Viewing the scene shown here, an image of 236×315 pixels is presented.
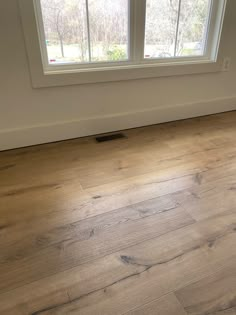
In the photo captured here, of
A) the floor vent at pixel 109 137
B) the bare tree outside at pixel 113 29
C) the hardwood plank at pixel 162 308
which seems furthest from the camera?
the floor vent at pixel 109 137

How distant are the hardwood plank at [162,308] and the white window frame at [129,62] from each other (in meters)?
1.54

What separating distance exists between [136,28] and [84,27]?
1.32ft

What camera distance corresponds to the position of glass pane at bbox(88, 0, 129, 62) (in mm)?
1831

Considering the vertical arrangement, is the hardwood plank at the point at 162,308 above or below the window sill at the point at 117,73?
below

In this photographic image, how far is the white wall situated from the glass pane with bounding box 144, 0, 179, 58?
0.24 metres

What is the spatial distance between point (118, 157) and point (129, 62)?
0.82m

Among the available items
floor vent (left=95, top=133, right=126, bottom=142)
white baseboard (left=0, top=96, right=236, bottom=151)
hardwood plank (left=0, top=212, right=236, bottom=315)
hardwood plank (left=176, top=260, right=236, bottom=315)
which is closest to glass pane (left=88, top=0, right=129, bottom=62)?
white baseboard (left=0, top=96, right=236, bottom=151)

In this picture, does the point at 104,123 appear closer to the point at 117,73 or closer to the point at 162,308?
the point at 117,73

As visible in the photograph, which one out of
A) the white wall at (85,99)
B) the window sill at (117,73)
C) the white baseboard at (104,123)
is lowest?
the white baseboard at (104,123)

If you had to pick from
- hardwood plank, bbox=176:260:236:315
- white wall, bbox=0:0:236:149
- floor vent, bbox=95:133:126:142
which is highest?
white wall, bbox=0:0:236:149

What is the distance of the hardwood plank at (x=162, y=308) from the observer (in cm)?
87

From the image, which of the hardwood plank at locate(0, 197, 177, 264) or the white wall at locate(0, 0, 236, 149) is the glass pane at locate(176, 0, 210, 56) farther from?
the hardwood plank at locate(0, 197, 177, 264)

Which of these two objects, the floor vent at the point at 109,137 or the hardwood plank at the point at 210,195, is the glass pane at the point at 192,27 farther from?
the hardwood plank at the point at 210,195

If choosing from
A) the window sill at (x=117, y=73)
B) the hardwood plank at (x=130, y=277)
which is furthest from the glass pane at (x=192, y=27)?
the hardwood plank at (x=130, y=277)
